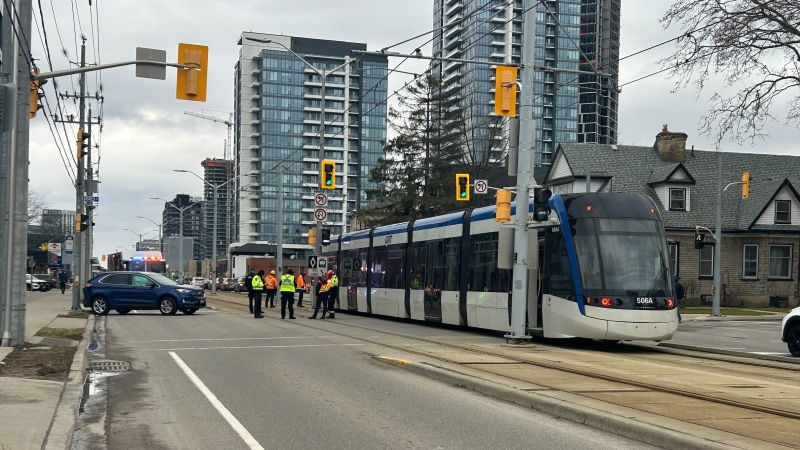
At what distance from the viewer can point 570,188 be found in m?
51.4

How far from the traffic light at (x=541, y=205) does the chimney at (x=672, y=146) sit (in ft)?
119

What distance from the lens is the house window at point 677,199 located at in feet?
165

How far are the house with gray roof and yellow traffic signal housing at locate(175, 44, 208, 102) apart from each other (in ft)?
113

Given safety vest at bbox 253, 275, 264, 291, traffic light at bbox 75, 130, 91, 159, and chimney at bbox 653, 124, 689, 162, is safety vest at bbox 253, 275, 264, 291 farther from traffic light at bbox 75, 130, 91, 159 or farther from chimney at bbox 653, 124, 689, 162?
chimney at bbox 653, 124, 689, 162

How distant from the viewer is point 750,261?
49.5 metres

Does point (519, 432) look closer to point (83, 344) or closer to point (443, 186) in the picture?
point (83, 344)

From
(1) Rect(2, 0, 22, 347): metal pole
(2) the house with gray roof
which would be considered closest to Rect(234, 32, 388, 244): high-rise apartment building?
(2) the house with gray roof

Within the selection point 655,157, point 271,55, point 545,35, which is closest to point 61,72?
point 655,157

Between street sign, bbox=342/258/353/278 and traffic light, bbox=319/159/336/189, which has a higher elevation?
traffic light, bbox=319/159/336/189

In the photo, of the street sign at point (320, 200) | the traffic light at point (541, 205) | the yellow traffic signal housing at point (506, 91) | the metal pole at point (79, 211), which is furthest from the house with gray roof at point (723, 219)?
the yellow traffic signal housing at point (506, 91)

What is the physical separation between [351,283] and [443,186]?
89.9 feet

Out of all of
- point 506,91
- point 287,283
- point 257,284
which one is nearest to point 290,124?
point 257,284

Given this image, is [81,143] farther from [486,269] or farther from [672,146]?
[672,146]

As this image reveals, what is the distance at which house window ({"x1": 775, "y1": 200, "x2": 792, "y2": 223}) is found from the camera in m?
49.8
